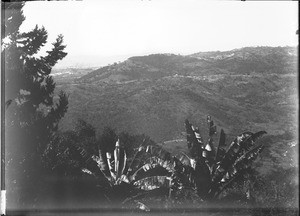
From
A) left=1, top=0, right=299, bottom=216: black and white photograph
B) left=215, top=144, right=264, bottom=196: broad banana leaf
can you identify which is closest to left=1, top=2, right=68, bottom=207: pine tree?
left=1, top=0, right=299, bottom=216: black and white photograph

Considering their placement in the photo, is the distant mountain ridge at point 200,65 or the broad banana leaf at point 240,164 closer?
the broad banana leaf at point 240,164

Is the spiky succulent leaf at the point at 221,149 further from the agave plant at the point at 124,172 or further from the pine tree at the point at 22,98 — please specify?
the pine tree at the point at 22,98

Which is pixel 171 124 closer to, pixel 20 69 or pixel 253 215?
pixel 253 215

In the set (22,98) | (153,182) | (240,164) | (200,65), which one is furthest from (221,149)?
(200,65)

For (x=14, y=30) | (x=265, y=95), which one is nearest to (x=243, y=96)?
(x=265, y=95)

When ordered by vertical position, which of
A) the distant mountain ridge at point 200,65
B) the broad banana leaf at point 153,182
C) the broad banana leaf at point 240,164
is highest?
the distant mountain ridge at point 200,65

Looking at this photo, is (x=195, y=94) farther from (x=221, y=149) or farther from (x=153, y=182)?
(x=153, y=182)

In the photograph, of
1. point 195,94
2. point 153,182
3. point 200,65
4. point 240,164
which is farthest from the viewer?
point 200,65

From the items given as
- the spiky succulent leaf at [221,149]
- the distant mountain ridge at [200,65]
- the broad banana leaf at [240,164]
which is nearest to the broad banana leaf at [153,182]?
the spiky succulent leaf at [221,149]
